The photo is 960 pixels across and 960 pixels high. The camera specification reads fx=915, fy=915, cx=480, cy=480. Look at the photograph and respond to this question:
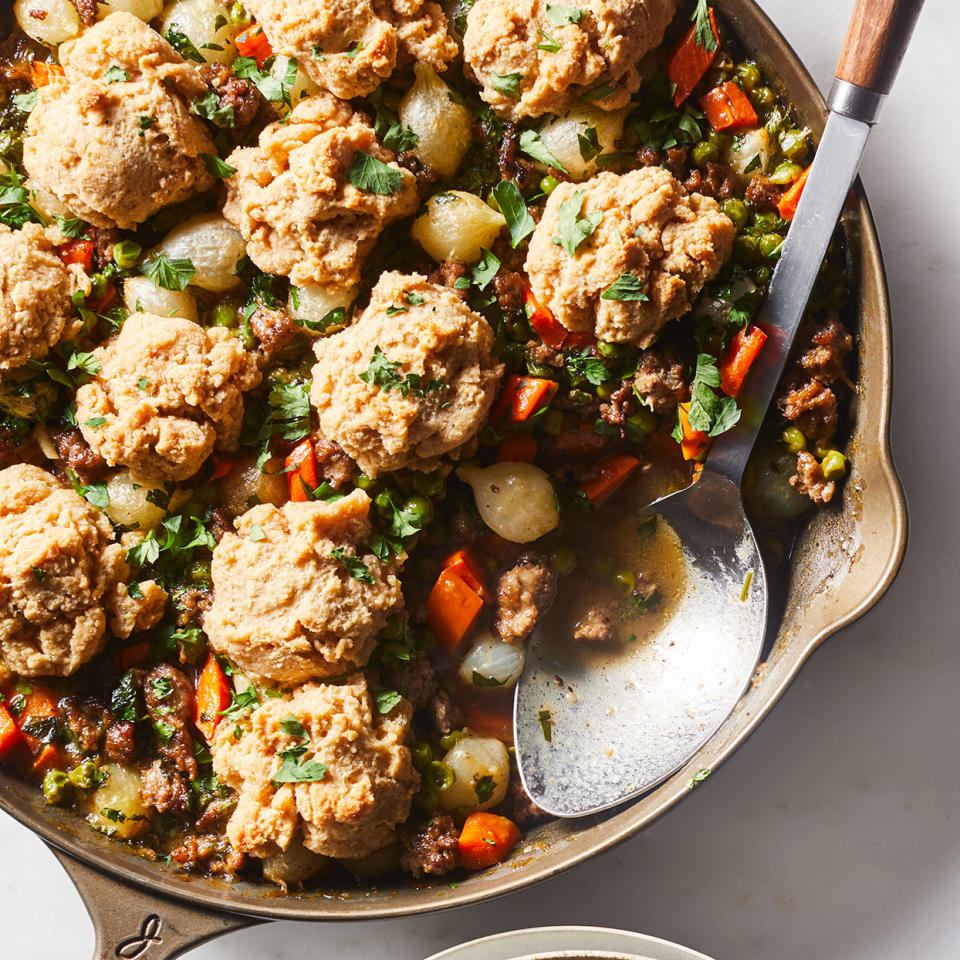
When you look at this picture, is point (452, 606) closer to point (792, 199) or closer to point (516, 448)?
point (516, 448)

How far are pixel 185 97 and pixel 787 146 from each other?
2161mm

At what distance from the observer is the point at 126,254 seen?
11.0ft

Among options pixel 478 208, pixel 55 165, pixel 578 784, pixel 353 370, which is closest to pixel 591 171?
pixel 478 208

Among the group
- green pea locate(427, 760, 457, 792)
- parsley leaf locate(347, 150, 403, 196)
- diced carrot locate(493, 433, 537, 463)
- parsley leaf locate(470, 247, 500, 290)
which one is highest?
parsley leaf locate(347, 150, 403, 196)

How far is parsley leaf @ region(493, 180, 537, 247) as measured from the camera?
10.8 feet

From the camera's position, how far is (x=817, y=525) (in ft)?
11.7

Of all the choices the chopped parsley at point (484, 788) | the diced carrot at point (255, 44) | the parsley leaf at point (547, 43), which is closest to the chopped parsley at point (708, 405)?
the parsley leaf at point (547, 43)

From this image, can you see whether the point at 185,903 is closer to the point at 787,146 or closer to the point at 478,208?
the point at 478,208

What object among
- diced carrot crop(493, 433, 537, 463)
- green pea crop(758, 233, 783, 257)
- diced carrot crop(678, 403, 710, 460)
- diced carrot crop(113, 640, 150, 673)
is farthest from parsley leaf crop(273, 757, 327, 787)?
green pea crop(758, 233, 783, 257)

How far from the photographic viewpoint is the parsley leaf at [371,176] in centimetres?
311

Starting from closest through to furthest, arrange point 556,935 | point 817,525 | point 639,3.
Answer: point 639,3, point 556,935, point 817,525

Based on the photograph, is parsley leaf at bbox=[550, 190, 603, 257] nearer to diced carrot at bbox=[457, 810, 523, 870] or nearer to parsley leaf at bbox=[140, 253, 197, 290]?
parsley leaf at bbox=[140, 253, 197, 290]

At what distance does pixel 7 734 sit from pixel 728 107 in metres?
3.49

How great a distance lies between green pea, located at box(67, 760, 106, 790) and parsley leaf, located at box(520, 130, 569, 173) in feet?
9.08
